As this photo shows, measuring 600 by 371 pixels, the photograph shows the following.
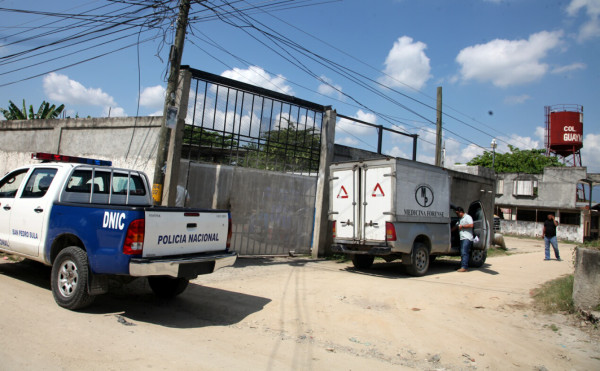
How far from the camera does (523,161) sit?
45000 mm

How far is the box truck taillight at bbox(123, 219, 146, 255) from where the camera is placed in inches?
188

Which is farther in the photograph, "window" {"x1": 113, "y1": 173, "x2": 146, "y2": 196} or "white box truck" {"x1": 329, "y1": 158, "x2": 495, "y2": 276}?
"white box truck" {"x1": 329, "y1": 158, "x2": 495, "y2": 276}

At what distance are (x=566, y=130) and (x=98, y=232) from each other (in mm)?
42894

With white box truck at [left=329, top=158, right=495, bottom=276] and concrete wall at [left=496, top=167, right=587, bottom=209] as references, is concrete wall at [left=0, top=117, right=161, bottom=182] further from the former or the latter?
concrete wall at [left=496, top=167, right=587, bottom=209]

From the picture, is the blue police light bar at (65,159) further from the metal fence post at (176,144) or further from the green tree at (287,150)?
the green tree at (287,150)

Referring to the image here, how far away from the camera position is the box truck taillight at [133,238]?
4.78m

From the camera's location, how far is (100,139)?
10891 millimetres

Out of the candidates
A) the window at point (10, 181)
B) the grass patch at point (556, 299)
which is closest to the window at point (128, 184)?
the window at point (10, 181)

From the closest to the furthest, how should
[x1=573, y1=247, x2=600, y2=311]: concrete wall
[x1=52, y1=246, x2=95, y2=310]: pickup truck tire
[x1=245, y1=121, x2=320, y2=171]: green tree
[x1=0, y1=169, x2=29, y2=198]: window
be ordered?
1. [x1=52, y1=246, x2=95, y2=310]: pickup truck tire
2. [x1=573, y1=247, x2=600, y2=311]: concrete wall
3. [x1=0, y1=169, x2=29, y2=198]: window
4. [x1=245, y1=121, x2=320, y2=171]: green tree

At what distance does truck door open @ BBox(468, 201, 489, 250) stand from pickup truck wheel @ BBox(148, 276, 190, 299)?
7.74m

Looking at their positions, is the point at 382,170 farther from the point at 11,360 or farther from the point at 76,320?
the point at 11,360

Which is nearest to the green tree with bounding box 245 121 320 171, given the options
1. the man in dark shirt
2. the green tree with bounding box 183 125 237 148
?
the green tree with bounding box 183 125 237 148

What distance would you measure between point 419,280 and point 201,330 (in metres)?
5.55

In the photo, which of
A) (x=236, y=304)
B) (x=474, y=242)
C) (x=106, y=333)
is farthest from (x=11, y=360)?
(x=474, y=242)
